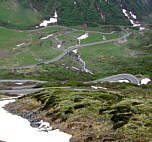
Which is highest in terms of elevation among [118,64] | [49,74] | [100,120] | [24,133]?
[100,120]

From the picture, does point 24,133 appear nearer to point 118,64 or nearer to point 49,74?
point 49,74

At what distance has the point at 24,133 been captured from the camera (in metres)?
34.8

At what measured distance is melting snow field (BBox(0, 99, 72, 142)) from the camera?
31850mm

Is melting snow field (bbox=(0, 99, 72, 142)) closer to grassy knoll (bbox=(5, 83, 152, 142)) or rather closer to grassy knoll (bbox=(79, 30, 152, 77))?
grassy knoll (bbox=(5, 83, 152, 142))

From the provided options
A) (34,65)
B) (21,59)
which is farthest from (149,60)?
(21,59)

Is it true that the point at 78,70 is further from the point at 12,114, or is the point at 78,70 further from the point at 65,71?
the point at 12,114

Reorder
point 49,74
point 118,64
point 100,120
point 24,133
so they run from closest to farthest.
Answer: point 24,133 < point 100,120 < point 49,74 < point 118,64

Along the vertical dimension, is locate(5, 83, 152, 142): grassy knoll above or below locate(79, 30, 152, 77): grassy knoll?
above

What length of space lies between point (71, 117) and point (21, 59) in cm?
16073

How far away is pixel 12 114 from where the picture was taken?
47.6m

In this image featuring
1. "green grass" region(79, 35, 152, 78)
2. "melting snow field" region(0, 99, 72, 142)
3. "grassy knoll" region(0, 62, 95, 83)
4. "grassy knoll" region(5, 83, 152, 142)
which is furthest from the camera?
"green grass" region(79, 35, 152, 78)

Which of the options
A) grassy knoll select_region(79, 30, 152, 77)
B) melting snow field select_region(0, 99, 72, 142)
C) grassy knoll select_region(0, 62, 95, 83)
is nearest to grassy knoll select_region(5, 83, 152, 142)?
melting snow field select_region(0, 99, 72, 142)

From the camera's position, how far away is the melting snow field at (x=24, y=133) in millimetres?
31850

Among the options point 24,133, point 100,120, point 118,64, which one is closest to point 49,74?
point 118,64
